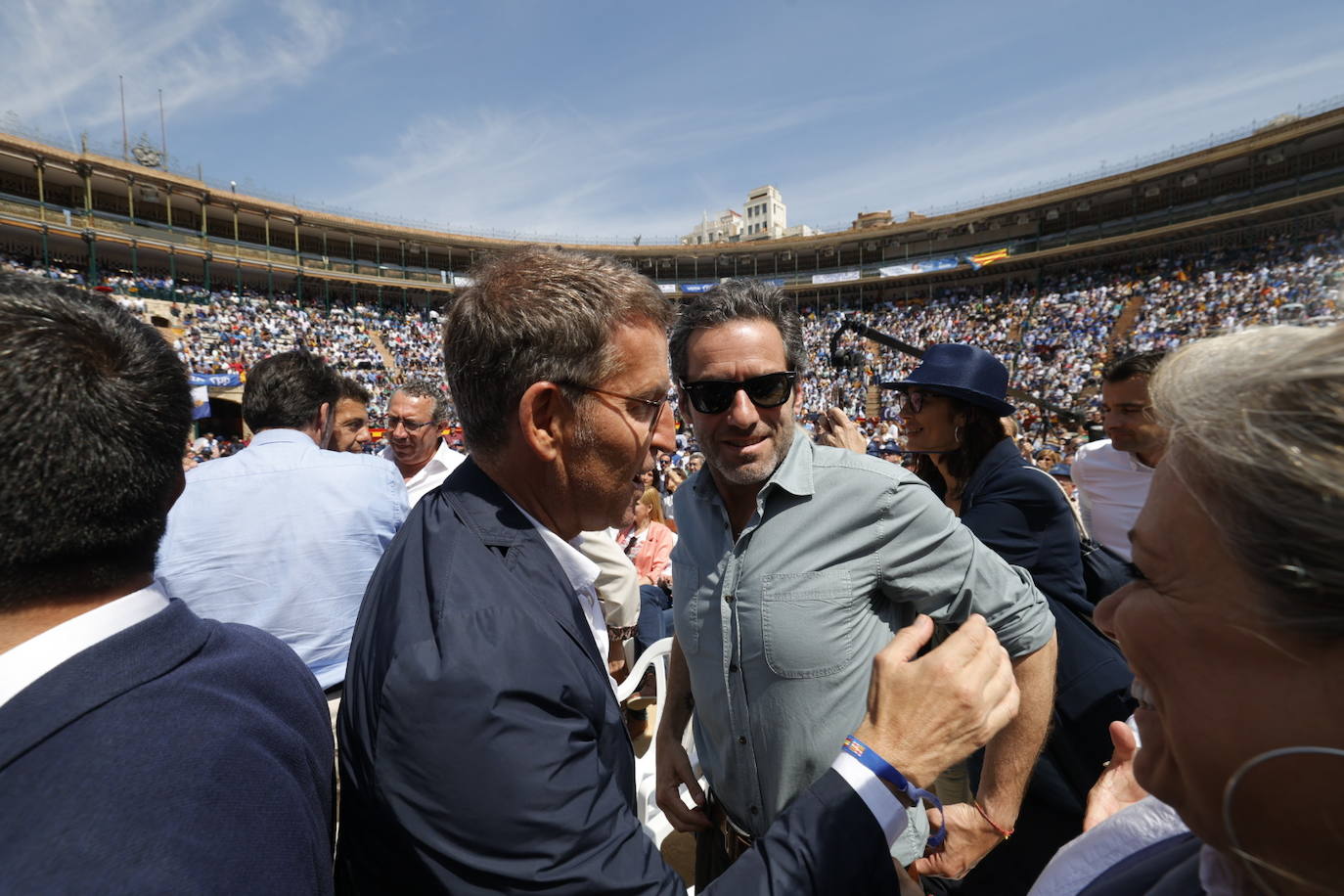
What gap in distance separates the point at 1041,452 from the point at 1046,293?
2782cm

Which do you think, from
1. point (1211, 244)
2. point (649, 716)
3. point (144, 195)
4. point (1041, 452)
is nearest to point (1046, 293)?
point (1211, 244)

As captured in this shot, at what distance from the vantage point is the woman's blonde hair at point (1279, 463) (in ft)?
2.03

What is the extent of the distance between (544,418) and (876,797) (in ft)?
3.09

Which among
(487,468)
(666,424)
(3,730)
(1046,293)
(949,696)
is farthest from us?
(1046,293)

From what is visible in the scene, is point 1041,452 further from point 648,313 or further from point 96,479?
point 96,479

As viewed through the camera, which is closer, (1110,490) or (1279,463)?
(1279,463)

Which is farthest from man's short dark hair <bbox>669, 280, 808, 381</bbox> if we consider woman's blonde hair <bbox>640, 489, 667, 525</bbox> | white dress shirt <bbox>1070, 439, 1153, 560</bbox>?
woman's blonde hair <bbox>640, 489, 667, 525</bbox>

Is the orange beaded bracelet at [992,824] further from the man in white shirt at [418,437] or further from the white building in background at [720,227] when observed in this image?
the white building in background at [720,227]

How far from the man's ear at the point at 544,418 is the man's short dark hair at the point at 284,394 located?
96.8 inches

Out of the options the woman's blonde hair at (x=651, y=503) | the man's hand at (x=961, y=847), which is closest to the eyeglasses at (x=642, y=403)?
the man's hand at (x=961, y=847)

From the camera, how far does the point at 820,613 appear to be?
1.65 metres

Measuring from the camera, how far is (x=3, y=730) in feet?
2.47

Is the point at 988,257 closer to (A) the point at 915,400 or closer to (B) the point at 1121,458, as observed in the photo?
(B) the point at 1121,458

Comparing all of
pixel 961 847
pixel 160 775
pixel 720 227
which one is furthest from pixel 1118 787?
pixel 720 227
